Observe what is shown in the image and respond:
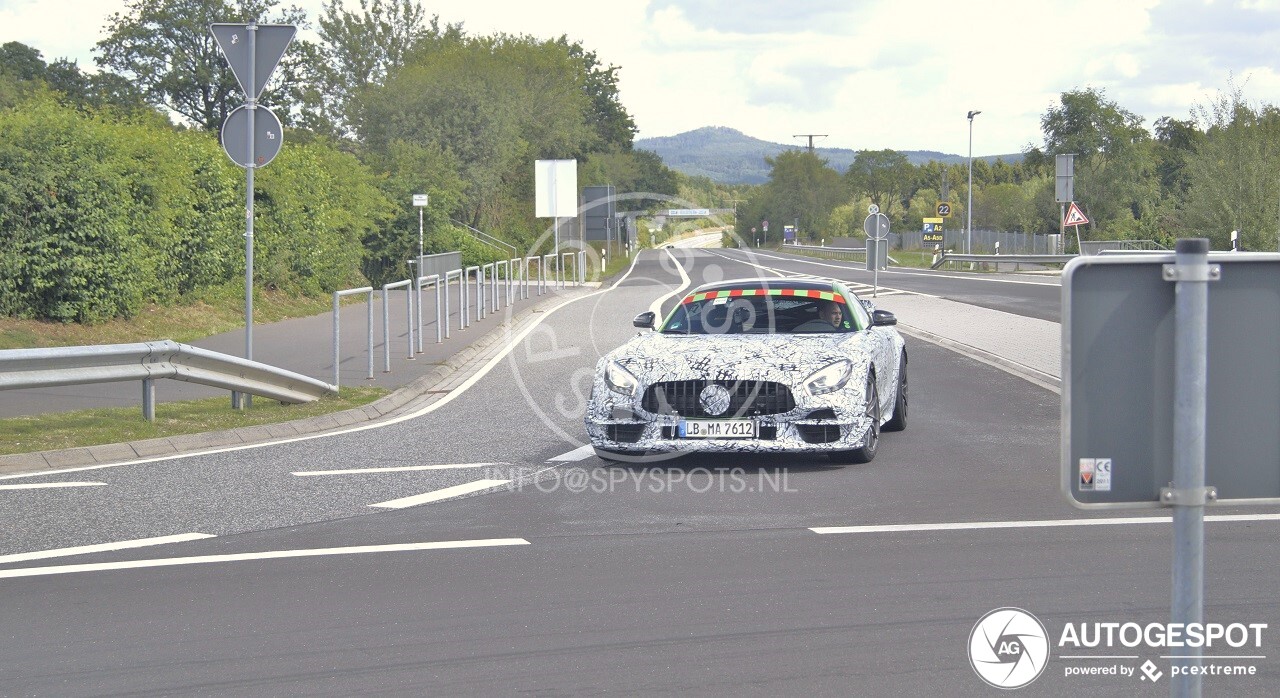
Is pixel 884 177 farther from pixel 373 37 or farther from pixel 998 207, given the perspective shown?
pixel 373 37

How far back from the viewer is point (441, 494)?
9062 mm

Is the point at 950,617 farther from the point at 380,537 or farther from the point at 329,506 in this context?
the point at 329,506

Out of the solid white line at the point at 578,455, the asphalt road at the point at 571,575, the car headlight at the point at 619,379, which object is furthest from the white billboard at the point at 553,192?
the car headlight at the point at 619,379

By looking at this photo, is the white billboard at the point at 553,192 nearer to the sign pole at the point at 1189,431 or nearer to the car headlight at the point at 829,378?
the car headlight at the point at 829,378

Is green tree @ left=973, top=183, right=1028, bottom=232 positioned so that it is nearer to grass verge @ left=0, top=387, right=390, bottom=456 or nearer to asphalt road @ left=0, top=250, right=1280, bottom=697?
grass verge @ left=0, top=387, right=390, bottom=456

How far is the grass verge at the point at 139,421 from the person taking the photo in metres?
11.0

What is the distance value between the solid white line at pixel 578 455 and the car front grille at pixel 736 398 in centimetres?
122

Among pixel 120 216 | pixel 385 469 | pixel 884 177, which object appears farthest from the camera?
pixel 884 177

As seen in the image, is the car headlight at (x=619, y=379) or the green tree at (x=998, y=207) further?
the green tree at (x=998, y=207)

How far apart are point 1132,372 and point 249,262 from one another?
11521mm

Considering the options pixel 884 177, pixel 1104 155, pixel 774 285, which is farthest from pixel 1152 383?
pixel 884 177

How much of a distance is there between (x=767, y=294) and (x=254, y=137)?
18.6ft

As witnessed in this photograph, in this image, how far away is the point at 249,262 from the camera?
13.1 metres

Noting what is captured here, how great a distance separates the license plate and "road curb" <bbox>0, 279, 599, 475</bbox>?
4.32 metres
